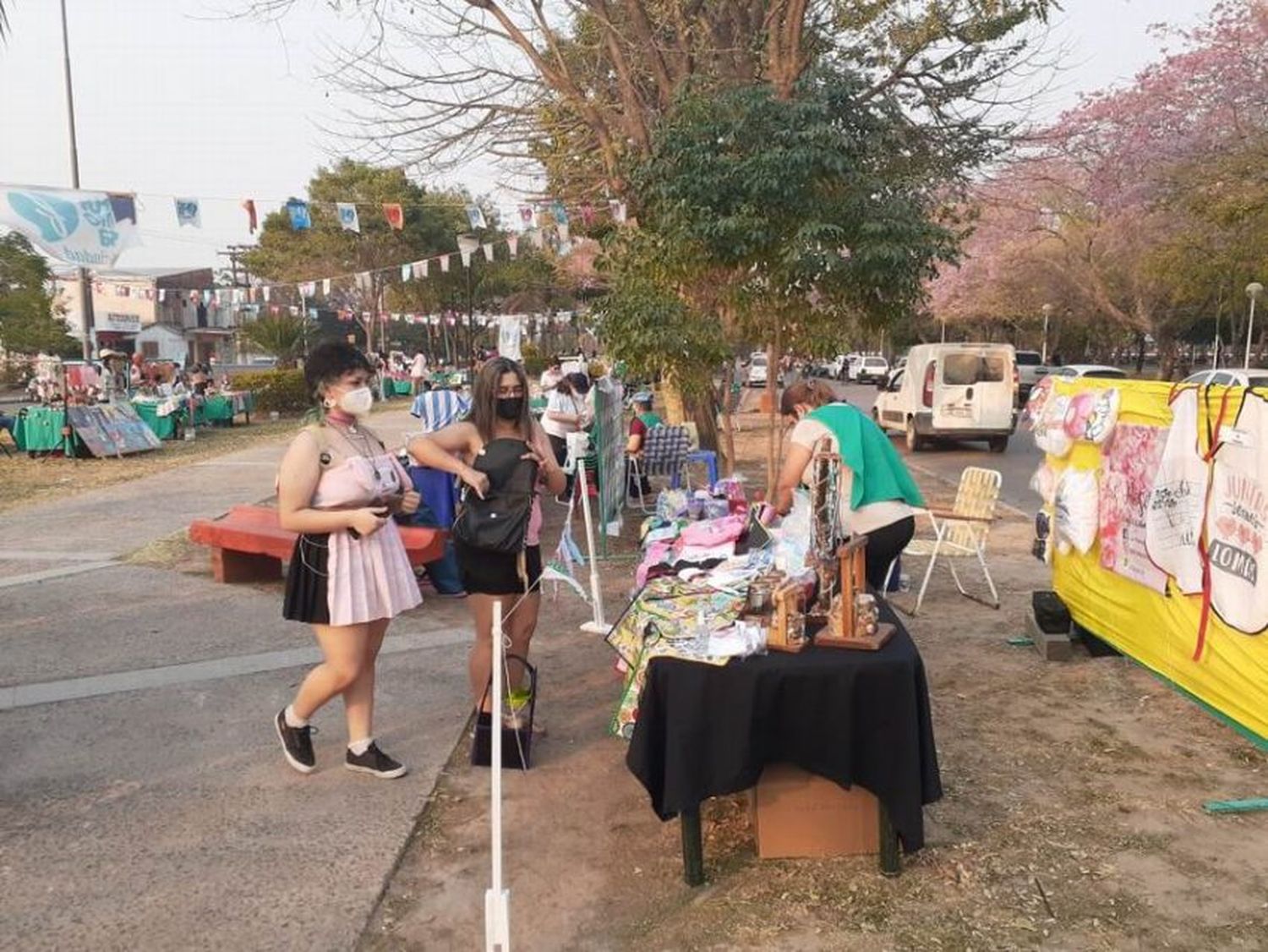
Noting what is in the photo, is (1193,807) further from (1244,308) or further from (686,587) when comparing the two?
(1244,308)

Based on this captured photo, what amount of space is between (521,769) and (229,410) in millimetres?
19761

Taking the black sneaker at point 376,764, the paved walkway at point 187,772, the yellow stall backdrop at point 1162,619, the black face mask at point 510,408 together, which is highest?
the black face mask at point 510,408

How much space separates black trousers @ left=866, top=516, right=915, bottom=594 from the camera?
4.33 metres

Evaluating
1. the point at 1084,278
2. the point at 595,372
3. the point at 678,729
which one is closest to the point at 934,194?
the point at 595,372

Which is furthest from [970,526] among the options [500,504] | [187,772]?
[187,772]

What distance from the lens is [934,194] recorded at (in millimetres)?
13430

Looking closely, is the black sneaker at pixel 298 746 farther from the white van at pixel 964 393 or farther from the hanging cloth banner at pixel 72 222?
the white van at pixel 964 393

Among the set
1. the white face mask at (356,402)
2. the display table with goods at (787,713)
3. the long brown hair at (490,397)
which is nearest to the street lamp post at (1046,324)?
the long brown hair at (490,397)

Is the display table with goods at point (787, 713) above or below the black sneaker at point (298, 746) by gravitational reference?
above

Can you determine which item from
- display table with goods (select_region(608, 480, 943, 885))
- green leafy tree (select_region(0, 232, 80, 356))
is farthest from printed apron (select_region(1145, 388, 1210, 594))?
green leafy tree (select_region(0, 232, 80, 356))

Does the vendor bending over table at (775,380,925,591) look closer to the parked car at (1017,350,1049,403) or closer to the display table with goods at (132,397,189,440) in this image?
the display table with goods at (132,397,189,440)

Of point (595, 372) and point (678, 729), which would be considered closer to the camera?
point (678, 729)

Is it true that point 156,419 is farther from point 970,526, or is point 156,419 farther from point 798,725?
point 798,725

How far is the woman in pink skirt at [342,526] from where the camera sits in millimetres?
3500
